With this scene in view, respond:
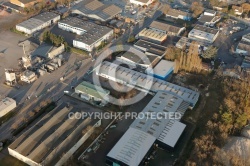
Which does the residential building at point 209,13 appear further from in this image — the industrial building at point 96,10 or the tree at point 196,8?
the industrial building at point 96,10

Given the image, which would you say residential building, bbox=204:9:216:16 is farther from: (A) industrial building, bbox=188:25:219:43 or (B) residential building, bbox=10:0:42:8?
(B) residential building, bbox=10:0:42:8

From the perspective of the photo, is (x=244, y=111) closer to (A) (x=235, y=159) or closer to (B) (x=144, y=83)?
(A) (x=235, y=159)

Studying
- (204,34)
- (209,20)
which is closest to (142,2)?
(209,20)

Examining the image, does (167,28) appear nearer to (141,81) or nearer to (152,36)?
(152,36)

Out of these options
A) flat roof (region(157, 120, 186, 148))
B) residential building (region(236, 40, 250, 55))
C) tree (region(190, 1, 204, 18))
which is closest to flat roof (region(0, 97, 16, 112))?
flat roof (region(157, 120, 186, 148))

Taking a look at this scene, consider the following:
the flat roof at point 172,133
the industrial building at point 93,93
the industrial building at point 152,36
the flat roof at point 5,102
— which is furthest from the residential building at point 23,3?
the flat roof at point 172,133

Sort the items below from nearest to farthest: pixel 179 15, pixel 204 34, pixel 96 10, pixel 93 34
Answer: pixel 93 34
pixel 204 34
pixel 96 10
pixel 179 15
